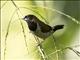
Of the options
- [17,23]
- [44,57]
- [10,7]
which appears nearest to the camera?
[44,57]

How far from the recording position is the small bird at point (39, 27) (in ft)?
1.80

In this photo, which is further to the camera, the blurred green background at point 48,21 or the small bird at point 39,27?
the blurred green background at point 48,21

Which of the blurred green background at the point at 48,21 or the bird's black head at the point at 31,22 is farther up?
the bird's black head at the point at 31,22

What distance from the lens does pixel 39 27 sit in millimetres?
561

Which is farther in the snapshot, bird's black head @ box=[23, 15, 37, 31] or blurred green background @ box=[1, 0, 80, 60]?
blurred green background @ box=[1, 0, 80, 60]

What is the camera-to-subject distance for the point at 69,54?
0.64 meters

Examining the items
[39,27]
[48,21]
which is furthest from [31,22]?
[48,21]

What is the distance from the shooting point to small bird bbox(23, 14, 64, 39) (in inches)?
21.6

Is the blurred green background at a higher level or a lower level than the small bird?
lower

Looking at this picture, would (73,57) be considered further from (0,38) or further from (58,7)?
(58,7)

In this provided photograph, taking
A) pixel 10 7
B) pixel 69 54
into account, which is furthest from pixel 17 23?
pixel 10 7

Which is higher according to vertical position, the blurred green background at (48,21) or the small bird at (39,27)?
the small bird at (39,27)

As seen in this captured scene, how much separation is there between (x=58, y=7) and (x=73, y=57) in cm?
49

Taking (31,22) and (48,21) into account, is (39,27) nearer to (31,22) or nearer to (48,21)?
(31,22)
